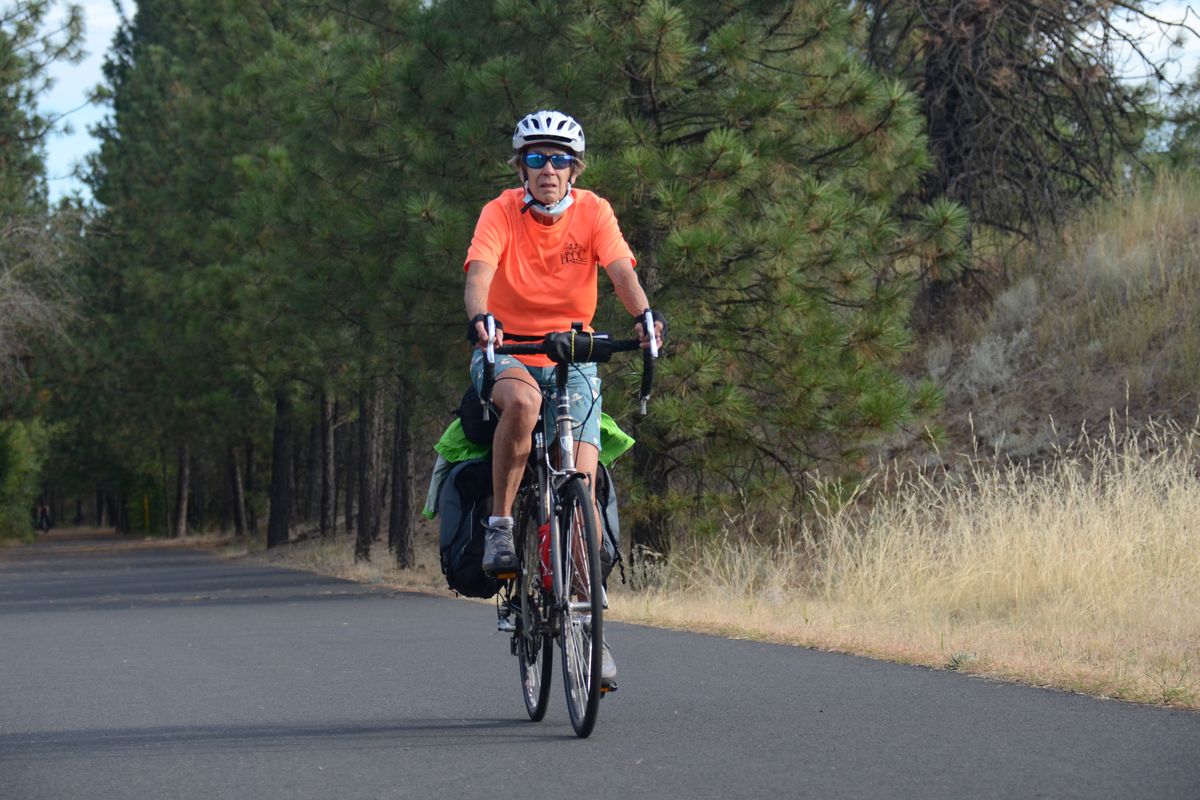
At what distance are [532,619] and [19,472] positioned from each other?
49.4m

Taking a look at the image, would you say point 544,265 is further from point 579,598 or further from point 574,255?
point 579,598

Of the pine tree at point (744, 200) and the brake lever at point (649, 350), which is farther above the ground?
the pine tree at point (744, 200)

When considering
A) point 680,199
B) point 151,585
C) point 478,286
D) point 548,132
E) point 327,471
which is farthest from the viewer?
point 327,471

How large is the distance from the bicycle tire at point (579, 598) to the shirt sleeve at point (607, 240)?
1047mm

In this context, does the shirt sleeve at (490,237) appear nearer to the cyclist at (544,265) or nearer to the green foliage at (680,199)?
the cyclist at (544,265)

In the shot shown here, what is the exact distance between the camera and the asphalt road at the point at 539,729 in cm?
552

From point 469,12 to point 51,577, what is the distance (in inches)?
592

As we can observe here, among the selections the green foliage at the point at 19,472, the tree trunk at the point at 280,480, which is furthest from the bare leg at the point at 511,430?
the green foliage at the point at 19,472

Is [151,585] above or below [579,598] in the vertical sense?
below

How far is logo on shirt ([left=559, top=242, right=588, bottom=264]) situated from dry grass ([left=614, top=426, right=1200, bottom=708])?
3052 mm

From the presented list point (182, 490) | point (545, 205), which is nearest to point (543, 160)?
point (545, 205)

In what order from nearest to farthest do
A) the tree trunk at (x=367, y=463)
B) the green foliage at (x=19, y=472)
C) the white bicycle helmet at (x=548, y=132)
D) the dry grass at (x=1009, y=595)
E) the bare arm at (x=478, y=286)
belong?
the bare arm at (x=478, y=286) < the white bicycle helmet at (x=548, y=132) < the dry grass at (x=1009, y=595) < the tree trunk at (x=367, y=463) < the green foliage at (x=19, y=472)

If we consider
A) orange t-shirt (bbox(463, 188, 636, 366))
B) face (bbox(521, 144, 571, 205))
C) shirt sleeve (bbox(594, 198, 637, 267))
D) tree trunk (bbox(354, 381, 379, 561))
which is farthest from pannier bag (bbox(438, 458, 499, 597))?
tree trunk (bbox(354, 381, 379, 561))

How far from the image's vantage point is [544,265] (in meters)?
7.01
